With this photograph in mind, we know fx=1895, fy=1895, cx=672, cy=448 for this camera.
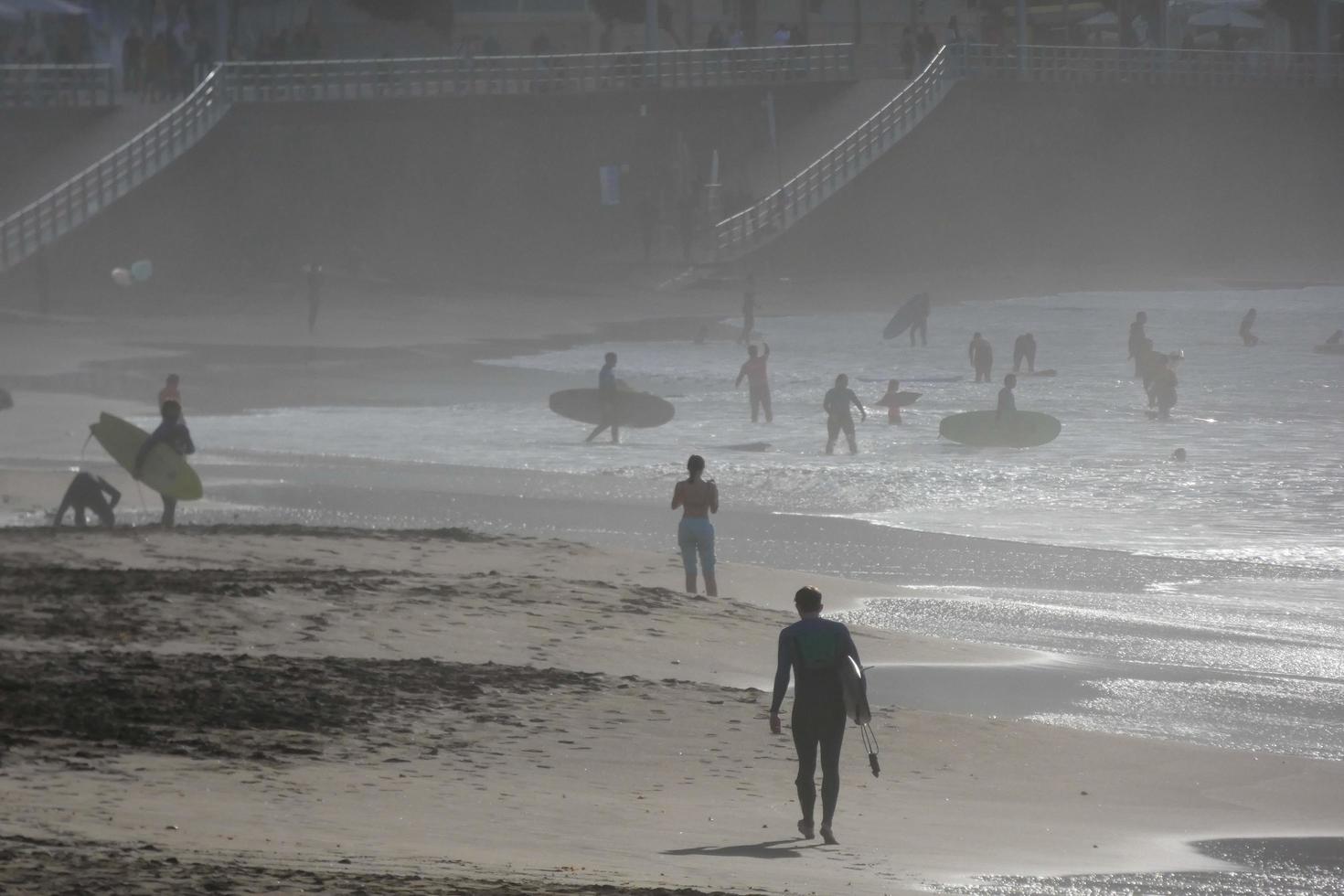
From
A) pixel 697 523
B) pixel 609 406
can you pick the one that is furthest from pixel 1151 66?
pixel 697 523

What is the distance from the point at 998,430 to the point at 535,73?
22.8m

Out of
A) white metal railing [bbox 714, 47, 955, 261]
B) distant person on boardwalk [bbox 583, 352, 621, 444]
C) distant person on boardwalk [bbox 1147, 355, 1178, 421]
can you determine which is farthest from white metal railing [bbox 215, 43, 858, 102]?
distant person on boardwalk [bbox 1147, 355, 1178, 421]

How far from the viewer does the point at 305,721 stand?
981 centimetres

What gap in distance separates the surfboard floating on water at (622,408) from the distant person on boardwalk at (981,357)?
8.23 m

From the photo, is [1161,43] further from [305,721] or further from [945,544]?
[305,721]

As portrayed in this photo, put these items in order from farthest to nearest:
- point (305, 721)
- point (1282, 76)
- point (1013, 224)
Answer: point (1282, 76) < point (1013, 224) < point (305, 721)

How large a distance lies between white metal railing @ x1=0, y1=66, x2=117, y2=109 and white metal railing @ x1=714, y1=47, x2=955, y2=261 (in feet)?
47.9

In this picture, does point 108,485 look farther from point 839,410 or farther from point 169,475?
point 839,410

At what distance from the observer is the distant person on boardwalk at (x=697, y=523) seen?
46.6 ft

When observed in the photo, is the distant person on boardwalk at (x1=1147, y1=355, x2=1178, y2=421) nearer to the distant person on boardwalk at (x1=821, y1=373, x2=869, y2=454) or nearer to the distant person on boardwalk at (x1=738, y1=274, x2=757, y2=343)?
the distant person on boardwalk at (x1=821, y1=373, x2=869, y2=454)

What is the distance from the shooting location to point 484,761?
31.1 feet

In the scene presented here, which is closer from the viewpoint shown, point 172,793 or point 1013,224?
point 172,793

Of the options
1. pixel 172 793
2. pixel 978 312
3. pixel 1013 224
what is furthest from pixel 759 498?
pixel 1013 224

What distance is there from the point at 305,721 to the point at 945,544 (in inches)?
380
